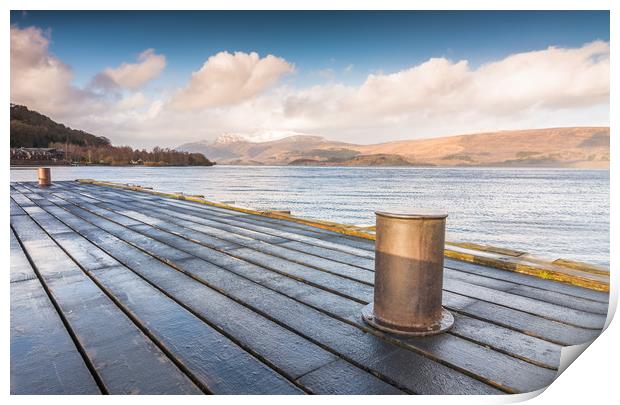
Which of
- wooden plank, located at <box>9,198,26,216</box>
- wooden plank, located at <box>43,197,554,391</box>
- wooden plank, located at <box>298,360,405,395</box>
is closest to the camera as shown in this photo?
wooden plank, located at <box>298,360,405,395</box>

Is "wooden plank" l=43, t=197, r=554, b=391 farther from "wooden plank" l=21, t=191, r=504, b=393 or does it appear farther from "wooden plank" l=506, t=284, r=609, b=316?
"wooden plank" l=506, t=284, r=609, b=316

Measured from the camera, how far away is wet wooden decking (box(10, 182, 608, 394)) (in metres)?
1.83

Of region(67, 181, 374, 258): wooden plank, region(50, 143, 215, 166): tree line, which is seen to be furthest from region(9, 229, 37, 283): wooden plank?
region(50, 143, 215, 166): tree line

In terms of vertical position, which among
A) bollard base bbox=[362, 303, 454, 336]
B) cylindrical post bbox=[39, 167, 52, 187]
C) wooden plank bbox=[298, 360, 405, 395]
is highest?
cylindrical post bbox=[39, 167, 52, 187]

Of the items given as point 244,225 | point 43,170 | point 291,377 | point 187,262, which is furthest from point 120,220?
point 43,170

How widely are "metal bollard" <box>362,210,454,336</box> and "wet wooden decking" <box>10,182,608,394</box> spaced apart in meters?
0.15

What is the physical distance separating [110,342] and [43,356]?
33 cm

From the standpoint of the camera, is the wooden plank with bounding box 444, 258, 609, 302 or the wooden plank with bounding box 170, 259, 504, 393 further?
the wooden plank with bounding box 444, 258, 609, 302

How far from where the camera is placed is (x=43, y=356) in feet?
6.56

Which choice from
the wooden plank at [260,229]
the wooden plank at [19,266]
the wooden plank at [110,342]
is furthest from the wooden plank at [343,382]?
the wooden plank at [19,266]

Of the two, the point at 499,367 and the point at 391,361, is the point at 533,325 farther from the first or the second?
the point at 391,361

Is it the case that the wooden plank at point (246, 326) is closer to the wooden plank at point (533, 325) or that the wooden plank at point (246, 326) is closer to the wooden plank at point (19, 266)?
the wooden plank at point (19, 266)

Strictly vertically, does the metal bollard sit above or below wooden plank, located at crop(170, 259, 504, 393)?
above
